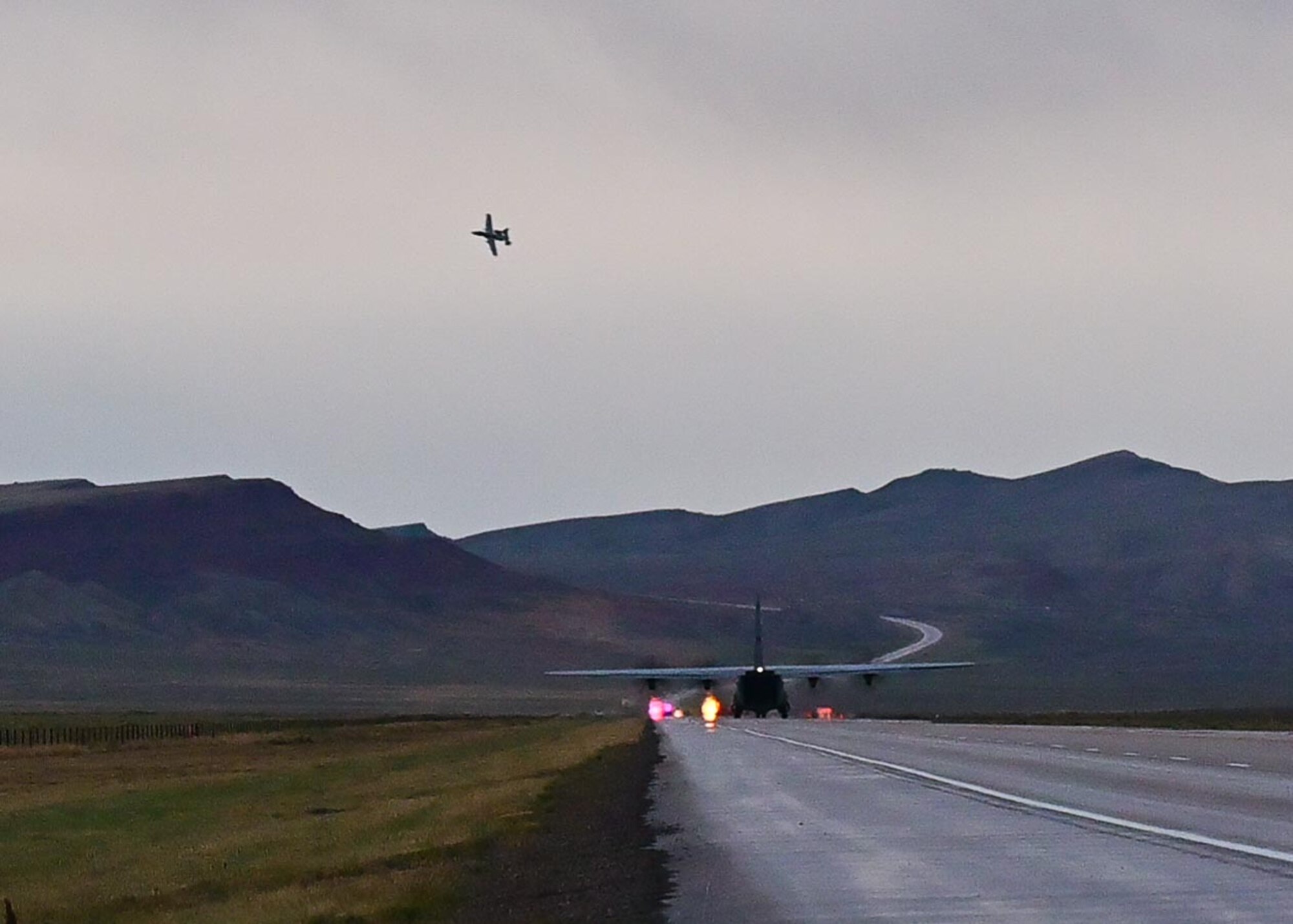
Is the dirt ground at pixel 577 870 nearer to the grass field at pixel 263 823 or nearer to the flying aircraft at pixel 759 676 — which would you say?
the grass field at pixel 263 823

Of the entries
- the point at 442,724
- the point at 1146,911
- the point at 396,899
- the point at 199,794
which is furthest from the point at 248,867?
the point at 442,724

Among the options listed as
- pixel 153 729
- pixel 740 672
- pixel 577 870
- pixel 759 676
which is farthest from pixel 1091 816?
pixel 740 672

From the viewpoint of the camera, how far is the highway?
18234 millimetres

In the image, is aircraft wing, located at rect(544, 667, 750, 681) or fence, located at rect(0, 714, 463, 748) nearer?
fence, located at rect(0, 714, 463, 748)

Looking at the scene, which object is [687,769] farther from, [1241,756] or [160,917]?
[160,917]

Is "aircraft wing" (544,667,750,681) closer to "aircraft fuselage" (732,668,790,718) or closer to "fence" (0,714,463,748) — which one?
"aircraft fuselage" (732,668,790,718)

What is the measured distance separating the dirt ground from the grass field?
19.4 inches

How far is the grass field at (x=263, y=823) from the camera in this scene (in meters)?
26.5

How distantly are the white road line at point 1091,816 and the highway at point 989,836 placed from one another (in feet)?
0.19

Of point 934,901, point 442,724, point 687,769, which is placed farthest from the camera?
point 442,724

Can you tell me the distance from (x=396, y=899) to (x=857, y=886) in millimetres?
5211

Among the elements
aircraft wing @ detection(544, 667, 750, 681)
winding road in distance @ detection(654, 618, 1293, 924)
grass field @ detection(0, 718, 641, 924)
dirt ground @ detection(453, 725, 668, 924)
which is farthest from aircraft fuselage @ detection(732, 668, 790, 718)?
dirt ground @ detection(453, 725, 668, 924)

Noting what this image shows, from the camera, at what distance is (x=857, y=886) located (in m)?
20.1

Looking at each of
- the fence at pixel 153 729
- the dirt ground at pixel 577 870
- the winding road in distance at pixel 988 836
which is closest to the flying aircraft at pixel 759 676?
the fence at pixel 153 729
